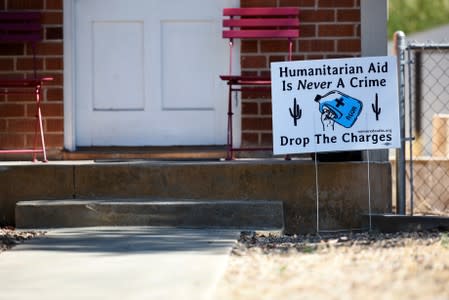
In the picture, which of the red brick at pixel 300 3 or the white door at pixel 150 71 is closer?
the red brick at pixel 300 3

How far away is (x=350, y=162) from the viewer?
409 inches

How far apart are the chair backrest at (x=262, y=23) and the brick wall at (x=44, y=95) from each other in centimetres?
156

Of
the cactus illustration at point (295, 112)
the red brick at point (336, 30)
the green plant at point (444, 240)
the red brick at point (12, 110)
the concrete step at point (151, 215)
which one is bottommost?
the green plant at point (444, 240)

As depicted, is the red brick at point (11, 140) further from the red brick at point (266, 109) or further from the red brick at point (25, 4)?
the red brick at point (266, 109)

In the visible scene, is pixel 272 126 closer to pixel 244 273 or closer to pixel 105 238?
pixel 105 238

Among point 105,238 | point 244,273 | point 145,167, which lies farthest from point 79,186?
point 244,273

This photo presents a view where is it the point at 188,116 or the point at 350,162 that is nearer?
the point at 350,162

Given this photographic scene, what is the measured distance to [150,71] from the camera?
1128cm

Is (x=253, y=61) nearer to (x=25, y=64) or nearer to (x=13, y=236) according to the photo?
(x=25, y=64)

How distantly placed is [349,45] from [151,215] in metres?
2.51

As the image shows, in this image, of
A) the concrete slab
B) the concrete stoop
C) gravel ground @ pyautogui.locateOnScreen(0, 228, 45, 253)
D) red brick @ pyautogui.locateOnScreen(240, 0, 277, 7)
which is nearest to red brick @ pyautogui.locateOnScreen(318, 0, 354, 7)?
red brick @ pyautogui.locateOnScreen(240, 0, 277, 7)

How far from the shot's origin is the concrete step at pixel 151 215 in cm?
998

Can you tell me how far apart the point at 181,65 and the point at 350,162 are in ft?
6.32

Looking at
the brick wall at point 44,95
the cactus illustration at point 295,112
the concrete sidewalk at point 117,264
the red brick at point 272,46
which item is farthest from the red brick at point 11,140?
the cactus illustration at point 295,112
